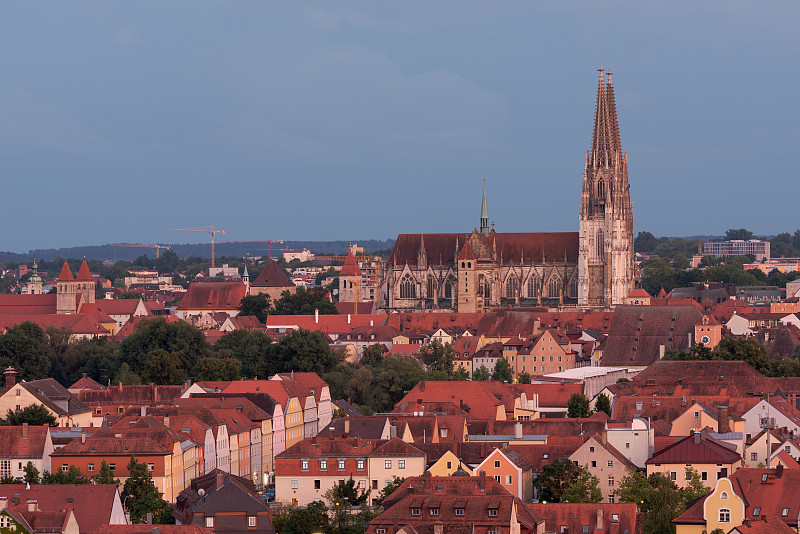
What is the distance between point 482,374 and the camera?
5012 inches

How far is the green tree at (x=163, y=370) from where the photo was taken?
4695 inches

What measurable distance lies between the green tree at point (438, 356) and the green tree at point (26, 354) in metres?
25.9

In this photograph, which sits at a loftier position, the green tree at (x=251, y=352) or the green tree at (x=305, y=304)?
the green tree at (x=305, y=304)

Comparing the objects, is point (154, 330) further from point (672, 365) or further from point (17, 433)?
point (17, 433)

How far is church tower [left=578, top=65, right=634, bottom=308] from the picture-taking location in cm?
17562

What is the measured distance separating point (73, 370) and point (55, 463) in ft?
193

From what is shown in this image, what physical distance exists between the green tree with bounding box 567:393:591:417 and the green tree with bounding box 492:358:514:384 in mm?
29731

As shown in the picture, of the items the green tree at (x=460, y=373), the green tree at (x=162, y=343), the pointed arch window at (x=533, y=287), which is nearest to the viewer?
the green tree at (x=460, y=373)

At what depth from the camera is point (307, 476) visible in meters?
74.1

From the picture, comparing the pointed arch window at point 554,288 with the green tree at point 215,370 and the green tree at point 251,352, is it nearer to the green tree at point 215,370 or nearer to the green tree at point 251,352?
the green tree at point 251,352

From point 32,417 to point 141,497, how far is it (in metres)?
21.3

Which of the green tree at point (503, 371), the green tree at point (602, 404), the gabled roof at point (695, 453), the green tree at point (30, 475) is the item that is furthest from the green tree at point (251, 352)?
the gabled roof at point (695, 453)

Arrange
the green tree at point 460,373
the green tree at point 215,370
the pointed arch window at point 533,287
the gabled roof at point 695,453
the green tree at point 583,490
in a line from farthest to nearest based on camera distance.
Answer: the pointed arch window at point 533,287, the green tree at point 460,373, the green tree at point 215,370, the gabled roof at point 695,453, the green tree at point 583,490

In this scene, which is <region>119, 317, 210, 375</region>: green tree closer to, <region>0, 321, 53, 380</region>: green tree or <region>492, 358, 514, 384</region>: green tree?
<region>0, 321, 53, 380</region>: green tree
